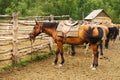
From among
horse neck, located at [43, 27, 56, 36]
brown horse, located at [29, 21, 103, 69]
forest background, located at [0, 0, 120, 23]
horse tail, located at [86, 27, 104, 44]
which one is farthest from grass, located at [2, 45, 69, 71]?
forest background, located at [0, 0, 120, 23]

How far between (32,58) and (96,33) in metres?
3.00

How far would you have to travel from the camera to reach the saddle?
9805 millimetres

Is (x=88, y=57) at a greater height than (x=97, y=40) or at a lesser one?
lesser

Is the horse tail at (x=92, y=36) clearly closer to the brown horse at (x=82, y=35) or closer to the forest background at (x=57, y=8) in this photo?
the brown horse at (x=82, y=35)

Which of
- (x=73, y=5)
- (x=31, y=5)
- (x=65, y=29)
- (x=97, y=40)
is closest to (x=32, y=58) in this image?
(x=65, y=29)

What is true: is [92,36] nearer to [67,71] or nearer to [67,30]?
[67,30]

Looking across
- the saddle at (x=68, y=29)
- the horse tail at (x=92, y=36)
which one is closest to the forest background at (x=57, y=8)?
the saddle at (x=68, y=29)

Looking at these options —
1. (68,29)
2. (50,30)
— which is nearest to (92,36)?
(68,29)

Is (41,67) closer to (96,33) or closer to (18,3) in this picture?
(96,33)

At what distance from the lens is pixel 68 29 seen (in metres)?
9.92

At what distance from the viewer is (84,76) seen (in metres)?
8.62

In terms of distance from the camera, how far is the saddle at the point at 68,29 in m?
9.80

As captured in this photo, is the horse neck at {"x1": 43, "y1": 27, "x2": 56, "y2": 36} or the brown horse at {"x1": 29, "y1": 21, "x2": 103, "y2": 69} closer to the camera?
the brown horse at {"x1": 29, "y1": 21, "x2": 103, "y2": 69}

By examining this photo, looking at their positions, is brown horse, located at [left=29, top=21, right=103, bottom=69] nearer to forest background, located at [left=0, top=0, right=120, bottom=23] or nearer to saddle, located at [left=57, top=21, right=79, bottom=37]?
saddle, located at [left=57, top=21, right=79, bottom=37]
